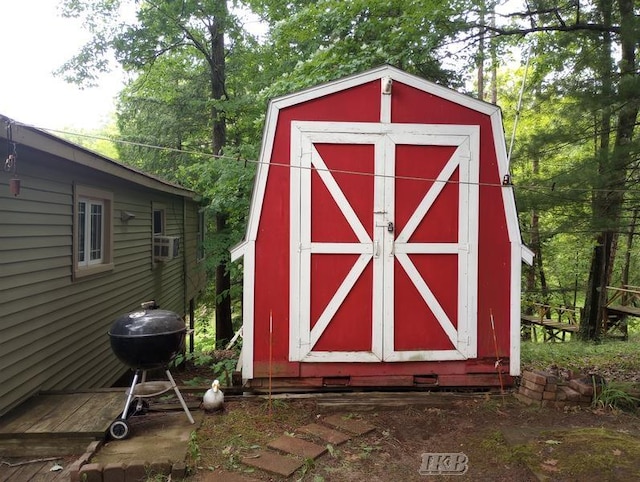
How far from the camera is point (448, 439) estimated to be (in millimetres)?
3998

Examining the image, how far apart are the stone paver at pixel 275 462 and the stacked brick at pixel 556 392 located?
2556mm

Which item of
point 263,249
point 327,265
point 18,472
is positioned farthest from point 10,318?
point 327,265

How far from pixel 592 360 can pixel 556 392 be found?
3.85 metres

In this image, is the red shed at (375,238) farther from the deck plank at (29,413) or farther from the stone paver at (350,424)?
the deck plank at (29,413)

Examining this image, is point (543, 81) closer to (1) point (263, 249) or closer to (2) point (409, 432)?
(1) point (263, 249)

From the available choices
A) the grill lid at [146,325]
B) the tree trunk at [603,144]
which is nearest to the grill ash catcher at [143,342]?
the grill lid at [146,325]

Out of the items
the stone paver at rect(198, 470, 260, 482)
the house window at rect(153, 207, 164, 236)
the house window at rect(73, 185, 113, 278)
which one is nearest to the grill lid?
the stone paver at rect(198, 470, 260, 482)

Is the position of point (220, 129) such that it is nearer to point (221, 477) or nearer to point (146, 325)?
point (146, 325)

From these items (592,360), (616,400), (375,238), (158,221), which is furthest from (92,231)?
(592,360)

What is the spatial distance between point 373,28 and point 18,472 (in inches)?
350

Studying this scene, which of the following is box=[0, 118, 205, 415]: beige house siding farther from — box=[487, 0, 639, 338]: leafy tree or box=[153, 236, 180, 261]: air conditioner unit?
box=[487, 0, 639, 338]: leafy tree

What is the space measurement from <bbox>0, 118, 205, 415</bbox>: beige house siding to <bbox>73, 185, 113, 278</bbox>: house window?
0.37ft

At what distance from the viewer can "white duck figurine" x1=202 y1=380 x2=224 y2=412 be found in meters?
4.37

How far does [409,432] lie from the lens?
4133 mm
